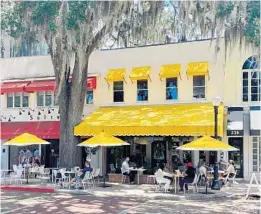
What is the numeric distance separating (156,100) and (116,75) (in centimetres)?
244

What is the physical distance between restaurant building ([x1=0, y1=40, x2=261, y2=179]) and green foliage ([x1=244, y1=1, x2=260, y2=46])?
2.31 meters

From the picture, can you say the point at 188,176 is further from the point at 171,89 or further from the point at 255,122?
the point at 171,89

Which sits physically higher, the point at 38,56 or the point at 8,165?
the point at 38,56

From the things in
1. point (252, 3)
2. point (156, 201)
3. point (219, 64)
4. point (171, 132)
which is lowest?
point (156, 201)

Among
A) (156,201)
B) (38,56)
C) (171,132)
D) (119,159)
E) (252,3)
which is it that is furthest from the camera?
(38,56)

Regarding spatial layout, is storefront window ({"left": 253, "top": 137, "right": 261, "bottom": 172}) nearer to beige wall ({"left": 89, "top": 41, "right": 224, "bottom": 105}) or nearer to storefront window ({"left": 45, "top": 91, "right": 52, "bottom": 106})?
beige wall ({"left": 89, "top": 41, "right": 224, "bottom": 105})

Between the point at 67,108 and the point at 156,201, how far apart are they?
7.55m

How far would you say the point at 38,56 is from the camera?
2711cm

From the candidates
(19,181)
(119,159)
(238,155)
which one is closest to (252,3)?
(238,155)

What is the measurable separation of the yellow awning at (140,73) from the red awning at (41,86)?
446 cm

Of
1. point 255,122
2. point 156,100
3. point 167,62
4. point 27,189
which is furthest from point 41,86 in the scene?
point 255,122

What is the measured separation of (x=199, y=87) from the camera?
75.4 feet

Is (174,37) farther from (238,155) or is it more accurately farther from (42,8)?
(42,8)

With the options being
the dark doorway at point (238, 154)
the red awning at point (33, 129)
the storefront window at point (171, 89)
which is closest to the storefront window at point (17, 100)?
the red awning at point (33, 129)
